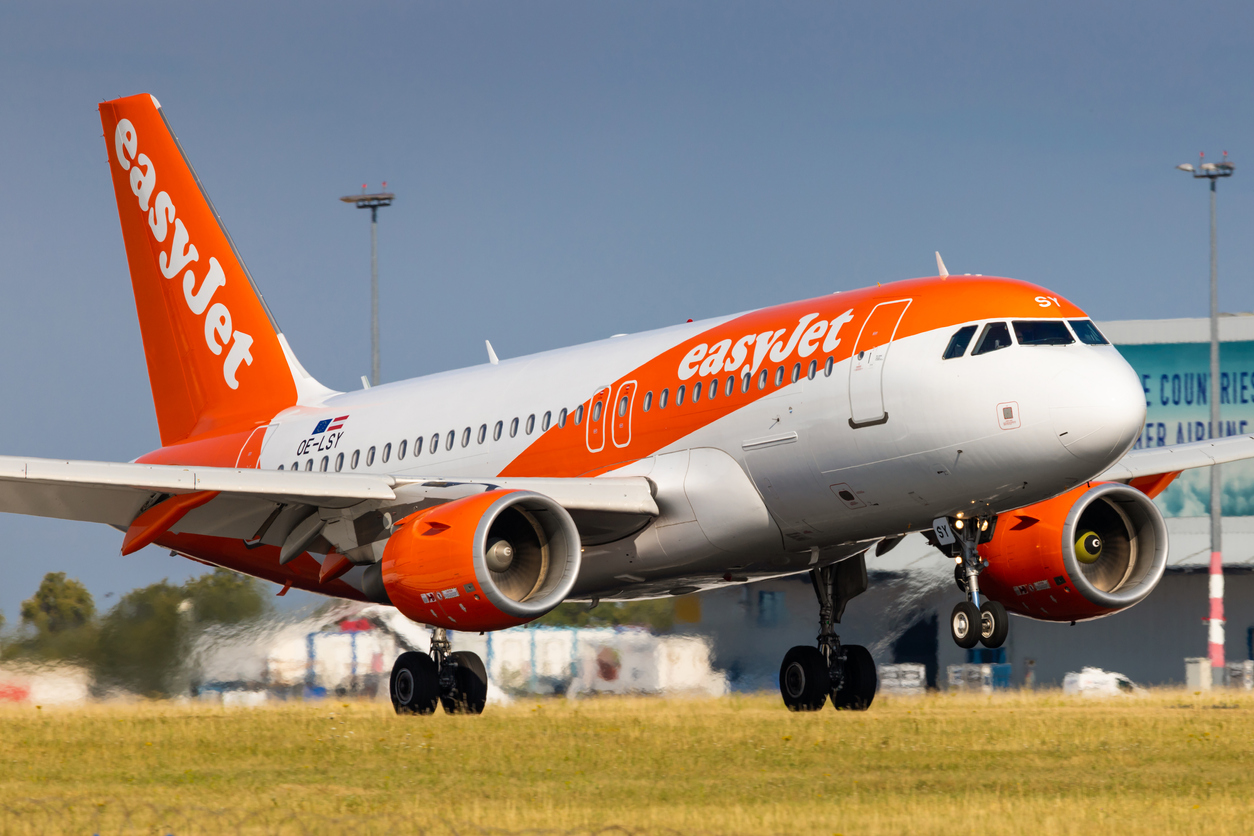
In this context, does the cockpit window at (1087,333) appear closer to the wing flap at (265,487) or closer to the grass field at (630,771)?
the grass field at (630,771)

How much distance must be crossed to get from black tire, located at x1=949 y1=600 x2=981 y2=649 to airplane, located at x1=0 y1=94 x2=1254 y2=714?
0.03m

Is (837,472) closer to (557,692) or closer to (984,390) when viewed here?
(984,390)

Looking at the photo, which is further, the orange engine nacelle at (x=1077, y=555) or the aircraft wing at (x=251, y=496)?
the orange engine nacelle at (x=1077, y=555)

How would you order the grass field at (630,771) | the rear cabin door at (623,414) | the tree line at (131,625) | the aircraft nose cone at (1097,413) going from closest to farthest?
the grass field at (630,771) → the aircraft nose cone at (1097,413) → the rear cabin door at (623,414) → the tree line at (131,625)

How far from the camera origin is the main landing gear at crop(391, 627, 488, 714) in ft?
69.7

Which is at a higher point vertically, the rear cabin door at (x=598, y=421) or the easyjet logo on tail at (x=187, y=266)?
the easyjet logo on tail at (x=187, y=266)

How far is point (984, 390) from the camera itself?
16781mm

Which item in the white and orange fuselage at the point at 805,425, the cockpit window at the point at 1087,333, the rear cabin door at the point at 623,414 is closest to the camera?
the white and orange fuselage at the point at 805,425

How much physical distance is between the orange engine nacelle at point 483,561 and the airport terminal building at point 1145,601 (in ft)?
32.0

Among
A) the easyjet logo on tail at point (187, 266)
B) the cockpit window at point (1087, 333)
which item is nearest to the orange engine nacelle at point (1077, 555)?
the cockpit window at point (1087, 333)

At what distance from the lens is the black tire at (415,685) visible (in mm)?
21203

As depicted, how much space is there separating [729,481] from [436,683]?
5436mm

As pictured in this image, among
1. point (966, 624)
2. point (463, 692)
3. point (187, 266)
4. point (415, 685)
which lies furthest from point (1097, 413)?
point (187, 266)

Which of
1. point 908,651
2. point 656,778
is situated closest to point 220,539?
point 656,778
